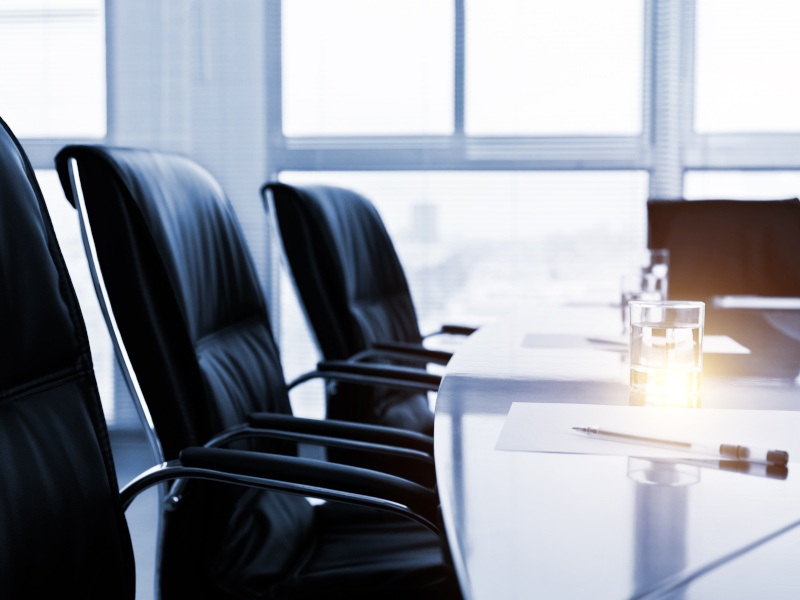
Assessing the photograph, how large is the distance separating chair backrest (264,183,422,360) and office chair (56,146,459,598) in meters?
0.41

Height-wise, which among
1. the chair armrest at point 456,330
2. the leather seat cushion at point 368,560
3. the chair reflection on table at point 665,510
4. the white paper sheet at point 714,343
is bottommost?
the leather seat cushion at point 368,560

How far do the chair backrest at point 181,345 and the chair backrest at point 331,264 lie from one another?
1.54 feet

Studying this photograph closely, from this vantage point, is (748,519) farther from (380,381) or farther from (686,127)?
(686,127)

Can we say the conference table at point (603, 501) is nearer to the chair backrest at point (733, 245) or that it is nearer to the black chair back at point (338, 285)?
the black chair back at point (338, 285)

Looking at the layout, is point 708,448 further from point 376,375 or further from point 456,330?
point 456,330

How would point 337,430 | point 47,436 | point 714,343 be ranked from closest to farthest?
point 47,436
point 337,430
point 714,343

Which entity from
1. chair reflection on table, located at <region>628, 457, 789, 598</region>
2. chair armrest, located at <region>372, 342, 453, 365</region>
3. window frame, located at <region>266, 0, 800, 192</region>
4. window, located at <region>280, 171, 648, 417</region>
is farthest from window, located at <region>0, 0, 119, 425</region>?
chair reflection on table, located at <region>628, 457, 789, 598</region>

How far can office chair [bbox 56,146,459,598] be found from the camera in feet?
3.86

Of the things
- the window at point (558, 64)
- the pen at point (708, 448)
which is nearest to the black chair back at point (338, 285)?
the pen at point (708, 448)

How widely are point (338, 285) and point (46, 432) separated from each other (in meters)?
1.06

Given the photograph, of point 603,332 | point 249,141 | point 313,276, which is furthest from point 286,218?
point 249,141

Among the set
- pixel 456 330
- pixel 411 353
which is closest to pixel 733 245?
pixel 456 330

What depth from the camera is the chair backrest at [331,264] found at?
6.30 ft

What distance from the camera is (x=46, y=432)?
0.93 m
